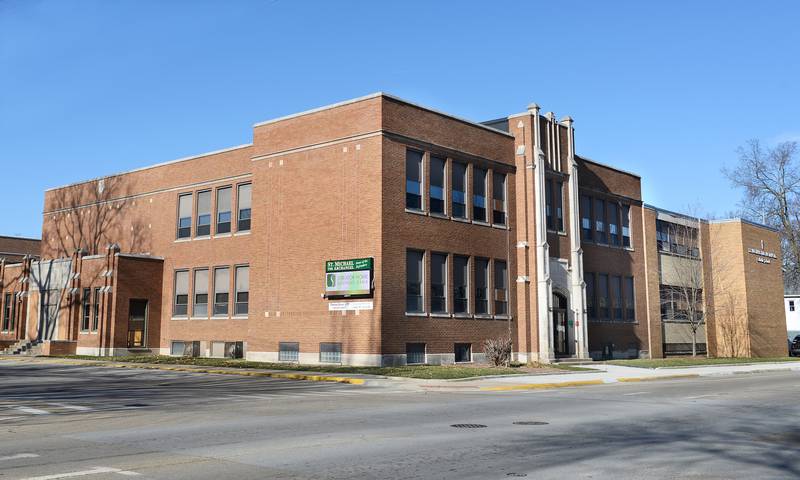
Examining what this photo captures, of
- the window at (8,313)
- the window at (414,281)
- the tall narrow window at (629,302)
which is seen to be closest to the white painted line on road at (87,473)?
the window at (414,281)

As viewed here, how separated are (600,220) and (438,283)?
15453mm

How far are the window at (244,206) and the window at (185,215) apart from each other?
416 centimetres

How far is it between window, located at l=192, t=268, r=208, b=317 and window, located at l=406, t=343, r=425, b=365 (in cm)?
1329

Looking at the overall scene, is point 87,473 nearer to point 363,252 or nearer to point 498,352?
point 363,252

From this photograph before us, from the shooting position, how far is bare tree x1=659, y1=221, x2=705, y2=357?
48.5 meters

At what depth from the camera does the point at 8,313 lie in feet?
152

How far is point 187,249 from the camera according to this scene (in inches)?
1574

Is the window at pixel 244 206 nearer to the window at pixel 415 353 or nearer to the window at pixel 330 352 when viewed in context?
the window at pixel 330 352

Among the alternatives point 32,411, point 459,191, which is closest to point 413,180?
point 459,191

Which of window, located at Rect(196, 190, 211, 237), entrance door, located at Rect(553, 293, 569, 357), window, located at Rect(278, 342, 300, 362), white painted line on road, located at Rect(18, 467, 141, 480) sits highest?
window, located at Rect(196, 190, 211, 237)

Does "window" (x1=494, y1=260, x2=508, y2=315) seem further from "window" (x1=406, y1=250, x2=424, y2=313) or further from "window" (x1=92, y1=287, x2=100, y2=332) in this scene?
"window" (x1=92, y1=287, x2=100, y2=332)

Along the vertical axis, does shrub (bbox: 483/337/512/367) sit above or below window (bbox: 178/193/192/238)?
A: below

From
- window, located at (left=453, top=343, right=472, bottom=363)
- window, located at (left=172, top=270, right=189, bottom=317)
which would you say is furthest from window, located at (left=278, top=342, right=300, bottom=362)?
window, located at (left=172, top=270, right=189, bottom=317)

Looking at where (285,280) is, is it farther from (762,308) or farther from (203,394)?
(762,308)
